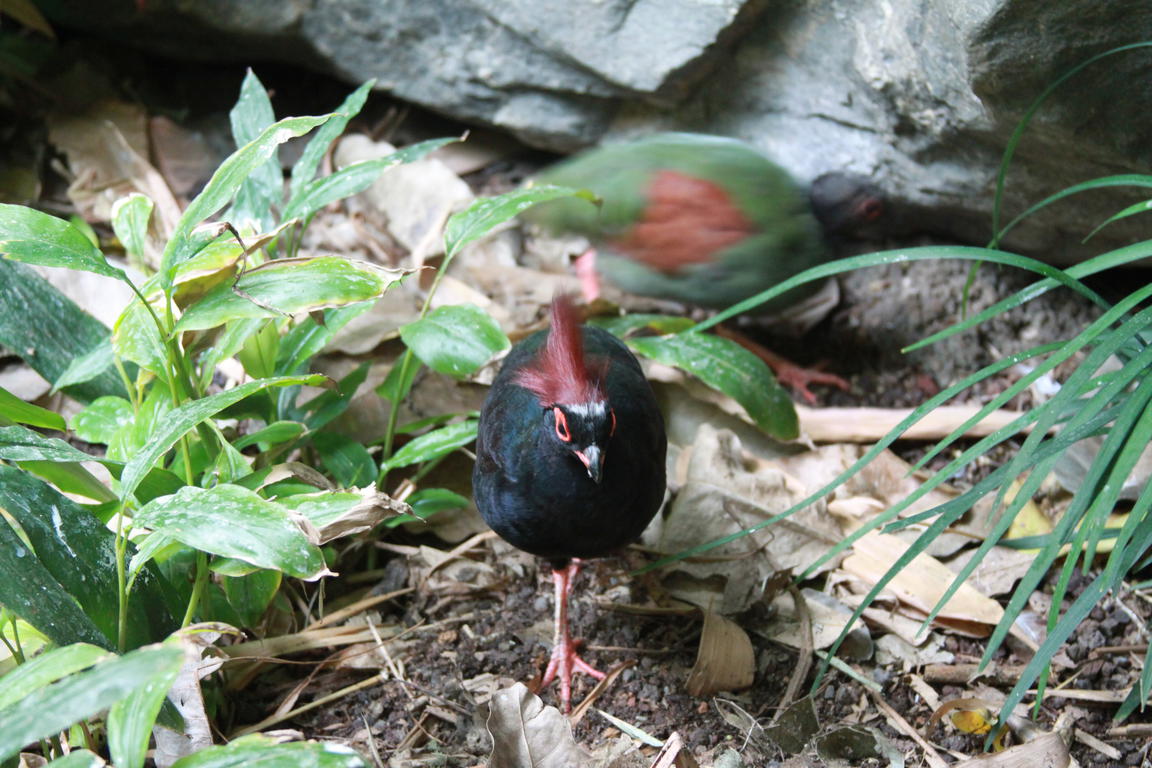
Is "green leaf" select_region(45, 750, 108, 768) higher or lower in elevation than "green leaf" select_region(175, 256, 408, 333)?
lower

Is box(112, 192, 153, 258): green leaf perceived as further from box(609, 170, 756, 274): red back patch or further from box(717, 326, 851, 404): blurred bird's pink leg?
box(717, 326, 851, 404): blurred bird's pink leg

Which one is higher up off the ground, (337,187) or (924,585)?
(337,187)

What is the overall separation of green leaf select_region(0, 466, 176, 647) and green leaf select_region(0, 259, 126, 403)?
2.43ft

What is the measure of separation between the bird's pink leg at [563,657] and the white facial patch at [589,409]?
2.15ft

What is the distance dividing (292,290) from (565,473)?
811 millimetres

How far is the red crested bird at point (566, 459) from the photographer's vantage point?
8.28ft

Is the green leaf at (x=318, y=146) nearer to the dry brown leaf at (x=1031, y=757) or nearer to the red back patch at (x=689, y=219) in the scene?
the red back patch at (x=689, y=219)

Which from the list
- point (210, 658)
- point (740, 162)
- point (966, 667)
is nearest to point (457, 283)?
point (740, 162)

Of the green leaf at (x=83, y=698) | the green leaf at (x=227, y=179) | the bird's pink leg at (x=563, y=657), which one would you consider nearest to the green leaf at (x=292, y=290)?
the green leaf at (x=227, y=179)

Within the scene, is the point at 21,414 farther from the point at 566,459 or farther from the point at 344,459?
the point at 566,459

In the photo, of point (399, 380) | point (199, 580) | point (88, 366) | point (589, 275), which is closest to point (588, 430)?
point (399, 380)

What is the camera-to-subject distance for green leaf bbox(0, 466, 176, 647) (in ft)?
7.21

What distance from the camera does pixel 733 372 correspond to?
130 inches

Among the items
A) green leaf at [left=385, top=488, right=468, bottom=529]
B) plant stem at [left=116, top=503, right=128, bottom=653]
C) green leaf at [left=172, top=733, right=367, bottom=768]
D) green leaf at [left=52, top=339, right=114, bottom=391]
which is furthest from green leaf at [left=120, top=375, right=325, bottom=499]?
green leaf at [left=385, top=488, right=468, bottom=529]
